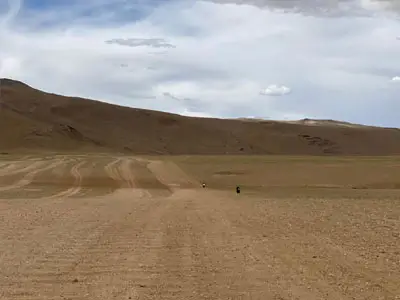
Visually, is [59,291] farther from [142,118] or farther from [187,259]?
[142,118]

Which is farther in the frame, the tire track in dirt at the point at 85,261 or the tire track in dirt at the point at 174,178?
the tire track in dirt at the point at 174,178

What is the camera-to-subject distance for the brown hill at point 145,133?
319 ft

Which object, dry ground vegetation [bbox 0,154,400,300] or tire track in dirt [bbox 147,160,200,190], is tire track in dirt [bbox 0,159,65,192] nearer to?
dry ground vegetation [bbox 0,154,400,300]

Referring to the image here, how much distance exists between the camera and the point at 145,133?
367 feet

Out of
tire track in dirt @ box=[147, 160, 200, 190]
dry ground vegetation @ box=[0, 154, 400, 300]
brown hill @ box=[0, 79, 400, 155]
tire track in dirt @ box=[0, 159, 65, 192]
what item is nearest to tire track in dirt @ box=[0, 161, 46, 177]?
tire track in dirt @ box=[0, 159, 65, 192]

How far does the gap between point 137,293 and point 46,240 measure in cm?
522

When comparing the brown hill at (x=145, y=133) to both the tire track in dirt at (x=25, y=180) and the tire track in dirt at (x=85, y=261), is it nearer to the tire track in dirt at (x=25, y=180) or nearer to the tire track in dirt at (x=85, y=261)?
the tire track in dirt at (x=25, y=180)

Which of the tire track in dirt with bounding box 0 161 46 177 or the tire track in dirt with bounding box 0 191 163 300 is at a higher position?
the tire track in dirt with bounding box 0 161 46 177

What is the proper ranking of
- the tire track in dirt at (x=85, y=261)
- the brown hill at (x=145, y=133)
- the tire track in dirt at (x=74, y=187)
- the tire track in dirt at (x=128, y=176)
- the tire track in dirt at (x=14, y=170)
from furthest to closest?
1. the brown hill at (x=145, y=133)
2. the tire track in dirt at (x=14, y=170)
3. the tire track in dirt at (x=128, y=176)
4. the tire track in dirt at (x=74, y=187)
5. the tire track in dirt at (x=85, y=261)

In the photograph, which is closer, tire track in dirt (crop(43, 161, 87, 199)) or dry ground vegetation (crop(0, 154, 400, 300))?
dry ground vegetation (crop(0, 154, 400, 300))

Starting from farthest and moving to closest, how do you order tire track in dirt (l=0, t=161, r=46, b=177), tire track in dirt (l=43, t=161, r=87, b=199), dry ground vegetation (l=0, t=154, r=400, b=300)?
tire track in dirt (l=0, t=161, r=46, b=177) → tire track in dirt (l=43, t=161, r=87, b=199) → dry ground vegetation (l=0, t=154, r=400, b=300)

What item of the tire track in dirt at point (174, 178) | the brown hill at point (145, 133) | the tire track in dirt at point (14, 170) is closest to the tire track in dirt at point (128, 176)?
the tire track in dirt at point (174, 178)

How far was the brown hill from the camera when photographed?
319ft

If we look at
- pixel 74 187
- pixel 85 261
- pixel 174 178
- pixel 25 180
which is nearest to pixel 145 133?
pixel 174 178
